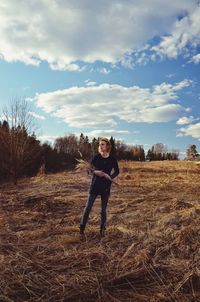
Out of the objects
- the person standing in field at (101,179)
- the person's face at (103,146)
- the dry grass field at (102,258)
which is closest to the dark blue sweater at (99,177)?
the person standing in field at (101,179)

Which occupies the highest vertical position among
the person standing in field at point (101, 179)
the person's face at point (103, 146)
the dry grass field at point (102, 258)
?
the person's face at point (103, 146)

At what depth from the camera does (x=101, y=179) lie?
621 cm

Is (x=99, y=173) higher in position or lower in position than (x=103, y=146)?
lower

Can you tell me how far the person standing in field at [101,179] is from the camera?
6.20 m

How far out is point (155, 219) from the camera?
7.53 meters

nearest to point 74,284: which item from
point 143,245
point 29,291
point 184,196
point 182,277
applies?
point 29,291

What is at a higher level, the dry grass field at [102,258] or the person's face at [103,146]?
the person's face at [103,146]

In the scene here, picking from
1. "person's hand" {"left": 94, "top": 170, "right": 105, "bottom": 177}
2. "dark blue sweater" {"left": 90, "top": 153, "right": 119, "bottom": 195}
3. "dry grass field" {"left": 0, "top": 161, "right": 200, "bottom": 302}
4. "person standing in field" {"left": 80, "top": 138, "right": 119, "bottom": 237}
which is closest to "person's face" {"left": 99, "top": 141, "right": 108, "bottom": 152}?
"person standing in field" {"left": 80, "top": 138, "right": 119, "bottom": 237}

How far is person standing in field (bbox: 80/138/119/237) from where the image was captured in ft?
20.3

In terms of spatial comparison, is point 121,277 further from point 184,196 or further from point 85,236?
point 184,196

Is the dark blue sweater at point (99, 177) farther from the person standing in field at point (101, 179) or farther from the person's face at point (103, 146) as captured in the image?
the person's face at point (103, 146)

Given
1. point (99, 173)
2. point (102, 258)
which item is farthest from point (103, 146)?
point (102, 258)

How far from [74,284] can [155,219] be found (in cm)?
393

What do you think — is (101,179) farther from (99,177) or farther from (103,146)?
(103,146)
